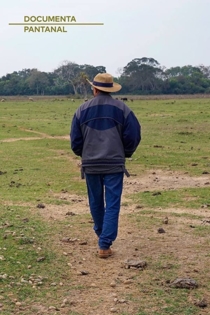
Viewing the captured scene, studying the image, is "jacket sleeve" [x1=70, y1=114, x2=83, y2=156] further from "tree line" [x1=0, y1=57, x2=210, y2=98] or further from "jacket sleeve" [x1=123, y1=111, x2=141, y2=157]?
"tree line" [x1=0, y1=57, x2=210, y2=98]

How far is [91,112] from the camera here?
18.7 feet

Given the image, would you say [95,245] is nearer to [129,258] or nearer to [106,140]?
[129,258]

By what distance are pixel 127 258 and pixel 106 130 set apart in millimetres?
1318

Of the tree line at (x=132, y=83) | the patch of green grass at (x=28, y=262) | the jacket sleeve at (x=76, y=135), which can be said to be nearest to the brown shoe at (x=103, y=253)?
the patch of green grass at (x=28, y=262)

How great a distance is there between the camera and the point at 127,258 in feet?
18.4

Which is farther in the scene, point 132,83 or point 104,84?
point 132,83

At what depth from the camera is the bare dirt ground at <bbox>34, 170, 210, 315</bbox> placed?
4547 millimetres

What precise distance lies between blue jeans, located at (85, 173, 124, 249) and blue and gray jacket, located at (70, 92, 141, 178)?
12cm

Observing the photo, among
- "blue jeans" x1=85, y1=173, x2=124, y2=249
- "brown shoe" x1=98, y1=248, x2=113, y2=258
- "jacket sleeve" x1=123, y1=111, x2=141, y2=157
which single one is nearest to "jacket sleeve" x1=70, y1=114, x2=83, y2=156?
"blue jeans" x1=85, y1=173, x2=124, y2=249

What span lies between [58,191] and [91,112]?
15.0 feet

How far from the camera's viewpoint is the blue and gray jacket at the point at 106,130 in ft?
18.6

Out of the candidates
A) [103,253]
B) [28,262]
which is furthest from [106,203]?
[28,262]

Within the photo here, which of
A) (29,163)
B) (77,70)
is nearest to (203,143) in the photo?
(29,163)

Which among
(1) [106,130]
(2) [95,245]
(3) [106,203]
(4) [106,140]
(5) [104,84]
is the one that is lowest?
(2) [95,245]
